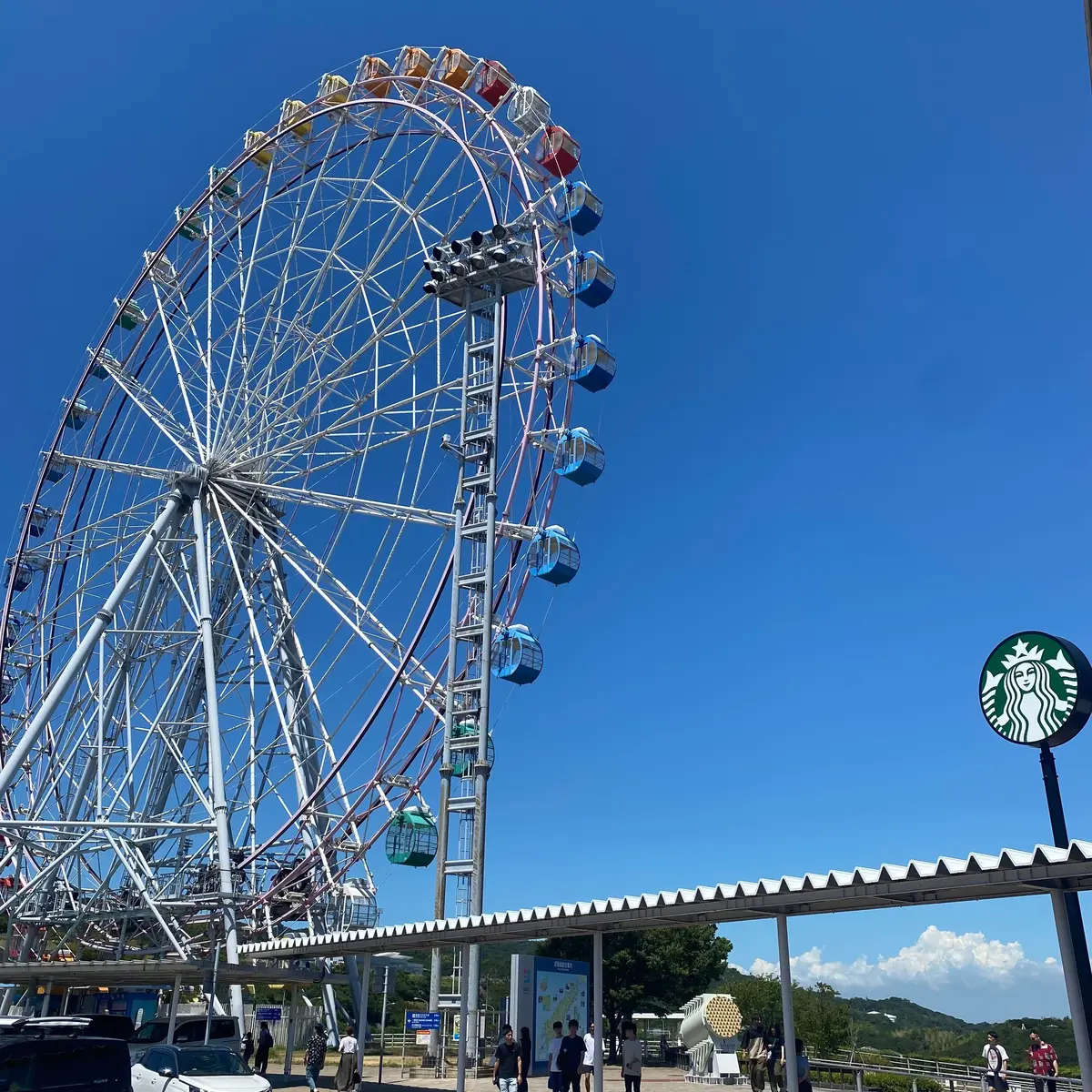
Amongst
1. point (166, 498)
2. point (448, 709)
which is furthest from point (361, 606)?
point (166, 498)

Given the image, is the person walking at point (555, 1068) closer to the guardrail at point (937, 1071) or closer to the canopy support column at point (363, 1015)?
the canopy support column at point (363, 1015)

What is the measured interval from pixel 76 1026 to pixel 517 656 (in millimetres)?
14378

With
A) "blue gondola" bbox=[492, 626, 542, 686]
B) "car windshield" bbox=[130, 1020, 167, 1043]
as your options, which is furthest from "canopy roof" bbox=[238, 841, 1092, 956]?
"blue gondola" bbox=[492, 626, 542, 686]

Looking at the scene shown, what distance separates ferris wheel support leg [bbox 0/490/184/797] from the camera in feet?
77.2

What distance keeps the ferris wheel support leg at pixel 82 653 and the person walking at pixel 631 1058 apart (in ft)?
49.0

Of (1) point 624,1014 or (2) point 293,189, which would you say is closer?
(2) point 293,189

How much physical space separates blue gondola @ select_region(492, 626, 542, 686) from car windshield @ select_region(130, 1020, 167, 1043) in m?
9.76

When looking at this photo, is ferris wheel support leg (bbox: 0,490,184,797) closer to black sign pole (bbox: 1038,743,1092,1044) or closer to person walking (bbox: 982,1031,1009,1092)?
person walking (bbox: 982,1031,1009,1092)

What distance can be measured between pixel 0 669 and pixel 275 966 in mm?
18856

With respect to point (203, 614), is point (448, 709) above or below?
below

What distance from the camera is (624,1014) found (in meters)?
42.8

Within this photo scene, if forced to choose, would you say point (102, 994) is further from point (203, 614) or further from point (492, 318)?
point (492, 318)

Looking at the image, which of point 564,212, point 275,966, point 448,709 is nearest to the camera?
point 275,966

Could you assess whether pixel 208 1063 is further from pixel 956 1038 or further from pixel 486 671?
pixel 956 1038
